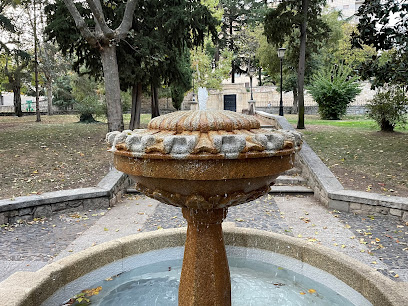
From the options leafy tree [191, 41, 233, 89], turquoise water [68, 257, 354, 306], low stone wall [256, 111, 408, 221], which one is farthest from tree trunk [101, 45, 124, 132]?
leafy tree [191, 41, 233, 89]

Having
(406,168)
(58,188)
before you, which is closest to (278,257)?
(58,188)

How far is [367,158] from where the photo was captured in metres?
8.73

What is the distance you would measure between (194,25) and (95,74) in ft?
16.7

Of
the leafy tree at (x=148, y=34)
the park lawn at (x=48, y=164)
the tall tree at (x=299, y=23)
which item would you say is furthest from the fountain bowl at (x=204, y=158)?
the tall tree at (x=299, y=23)

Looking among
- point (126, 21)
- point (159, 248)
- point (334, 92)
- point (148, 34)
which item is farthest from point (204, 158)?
point (334, 92)

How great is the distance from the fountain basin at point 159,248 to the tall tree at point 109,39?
6.88 metres

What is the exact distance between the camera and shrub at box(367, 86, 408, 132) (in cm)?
1134

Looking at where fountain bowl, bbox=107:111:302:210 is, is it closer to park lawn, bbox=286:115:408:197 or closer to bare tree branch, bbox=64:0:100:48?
park lawn, bbox=286:115:408:197

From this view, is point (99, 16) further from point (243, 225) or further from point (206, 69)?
point (206, 69)

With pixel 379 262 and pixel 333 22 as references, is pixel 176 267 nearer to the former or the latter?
pixel 379 262

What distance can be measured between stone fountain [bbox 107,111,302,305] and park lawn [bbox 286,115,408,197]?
18.3 feet

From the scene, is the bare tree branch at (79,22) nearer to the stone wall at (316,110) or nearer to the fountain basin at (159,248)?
the fountain basin at (159,248)

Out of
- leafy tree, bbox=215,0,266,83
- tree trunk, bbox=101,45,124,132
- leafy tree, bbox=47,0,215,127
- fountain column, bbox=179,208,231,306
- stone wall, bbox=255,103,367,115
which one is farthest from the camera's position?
leafy tree, bbox=215,0,266,83

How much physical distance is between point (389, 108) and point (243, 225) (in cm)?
920
